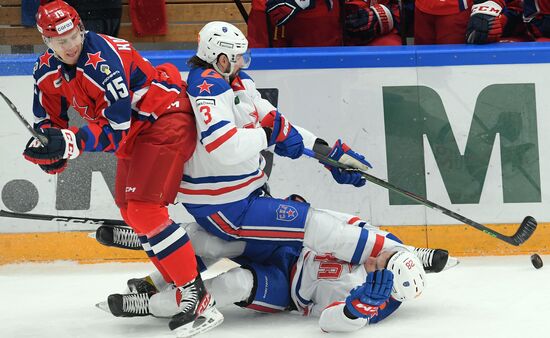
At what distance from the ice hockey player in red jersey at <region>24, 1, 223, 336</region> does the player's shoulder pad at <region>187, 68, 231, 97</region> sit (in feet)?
0.39

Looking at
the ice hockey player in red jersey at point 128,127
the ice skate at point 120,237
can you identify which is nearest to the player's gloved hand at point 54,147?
the ice hockey player in red jersey at point 128,127

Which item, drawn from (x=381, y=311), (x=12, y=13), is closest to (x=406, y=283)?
(x=381, y=311)

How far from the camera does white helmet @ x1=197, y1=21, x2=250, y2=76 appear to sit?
4305 mm

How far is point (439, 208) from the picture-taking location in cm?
482

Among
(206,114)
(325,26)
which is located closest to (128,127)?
(206,114)

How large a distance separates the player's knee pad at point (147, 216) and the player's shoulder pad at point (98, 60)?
1.54 feet

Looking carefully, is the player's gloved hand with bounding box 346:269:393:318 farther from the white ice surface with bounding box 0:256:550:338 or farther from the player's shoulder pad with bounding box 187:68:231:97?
the player's shoulder pad with bounding box 187:68:231:97

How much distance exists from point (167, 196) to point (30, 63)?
56.7 inches

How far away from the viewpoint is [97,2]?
5.81m

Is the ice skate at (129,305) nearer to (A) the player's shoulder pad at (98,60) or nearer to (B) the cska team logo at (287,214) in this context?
(B) the cska team logo at (287,214)

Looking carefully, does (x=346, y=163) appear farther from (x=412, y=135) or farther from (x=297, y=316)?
(x=412, y=135)

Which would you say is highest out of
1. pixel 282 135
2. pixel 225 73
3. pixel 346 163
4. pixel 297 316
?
pixel 225 73

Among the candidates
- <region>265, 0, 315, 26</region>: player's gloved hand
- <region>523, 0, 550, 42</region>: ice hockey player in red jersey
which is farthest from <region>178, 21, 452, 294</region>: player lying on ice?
<region>523, 0, 550, 42</region>: ice hockey player in red jersey

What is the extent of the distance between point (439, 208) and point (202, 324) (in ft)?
4.10
